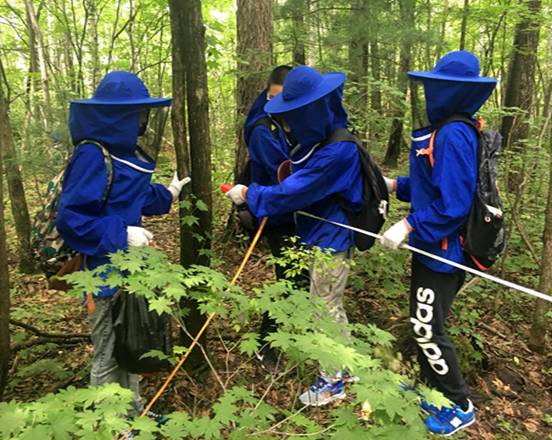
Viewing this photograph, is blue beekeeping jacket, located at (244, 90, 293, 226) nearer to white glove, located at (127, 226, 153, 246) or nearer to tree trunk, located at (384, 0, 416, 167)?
white glove, located at (127, 226, 153, 246)

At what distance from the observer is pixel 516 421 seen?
330 centimetres

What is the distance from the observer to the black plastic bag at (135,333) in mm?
2580

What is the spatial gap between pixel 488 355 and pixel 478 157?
7.41 feet

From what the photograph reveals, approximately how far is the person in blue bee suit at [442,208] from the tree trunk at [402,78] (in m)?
2.48

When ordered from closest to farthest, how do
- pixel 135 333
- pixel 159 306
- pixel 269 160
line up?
pixel 159 306 < pixel 135 333 < pixel 269 160

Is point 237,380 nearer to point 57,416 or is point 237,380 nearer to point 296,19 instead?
point 57,416

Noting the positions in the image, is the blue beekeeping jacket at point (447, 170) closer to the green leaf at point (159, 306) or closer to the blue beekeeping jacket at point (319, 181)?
the blue beekeeping jacket at point (319, 181)

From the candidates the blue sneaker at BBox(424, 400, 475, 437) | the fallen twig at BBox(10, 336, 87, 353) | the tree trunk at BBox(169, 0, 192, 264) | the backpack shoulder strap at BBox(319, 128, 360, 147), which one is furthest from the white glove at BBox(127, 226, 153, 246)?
the blue sneaker at BBox(424, 400, 475, 437)

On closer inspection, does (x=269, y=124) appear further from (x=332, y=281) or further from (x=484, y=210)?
(x=484, y=210)

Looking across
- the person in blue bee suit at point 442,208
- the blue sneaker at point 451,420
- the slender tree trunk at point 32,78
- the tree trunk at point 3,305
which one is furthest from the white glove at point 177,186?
the slender tree trunk at point 32,78

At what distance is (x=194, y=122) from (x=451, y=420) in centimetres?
296

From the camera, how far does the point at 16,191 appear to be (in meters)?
5.52

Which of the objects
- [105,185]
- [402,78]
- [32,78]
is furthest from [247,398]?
[32,78]

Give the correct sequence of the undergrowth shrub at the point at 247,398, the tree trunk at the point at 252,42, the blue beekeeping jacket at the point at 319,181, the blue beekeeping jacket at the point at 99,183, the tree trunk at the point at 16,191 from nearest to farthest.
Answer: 1. the undergrowth shrub at the point at 247,398
2. the blue beekeeping jacket at the point at 99,183
3. the blue beekeeping jacket at the point at 319,181
4. the tree trunk at the point at 16,191
5. the tree trunk at the point at 252,42
